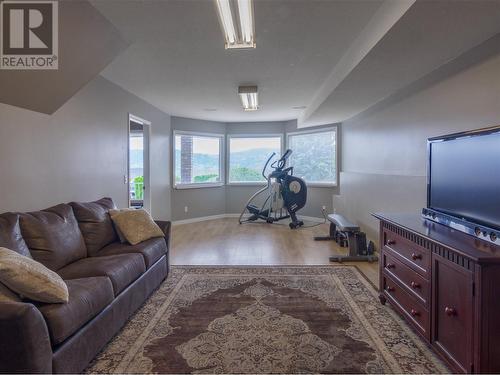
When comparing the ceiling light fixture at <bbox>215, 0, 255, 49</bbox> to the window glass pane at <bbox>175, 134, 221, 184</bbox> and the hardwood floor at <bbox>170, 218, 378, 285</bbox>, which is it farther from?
the window glass pane at <bbox>175, 134, 221, 184</bbox>

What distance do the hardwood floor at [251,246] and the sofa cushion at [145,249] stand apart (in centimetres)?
89

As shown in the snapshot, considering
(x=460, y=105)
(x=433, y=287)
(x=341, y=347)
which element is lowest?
(x=341, y=347)

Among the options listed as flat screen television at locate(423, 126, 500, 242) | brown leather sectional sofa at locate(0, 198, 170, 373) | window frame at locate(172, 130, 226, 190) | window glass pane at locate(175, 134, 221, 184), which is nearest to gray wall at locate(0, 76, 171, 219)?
brown leather sectional sofa at locate(0, 198, 170, 373)

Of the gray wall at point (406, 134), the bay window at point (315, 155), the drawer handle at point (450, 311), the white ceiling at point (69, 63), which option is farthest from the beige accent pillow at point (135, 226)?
the bay window at point (315, 155)

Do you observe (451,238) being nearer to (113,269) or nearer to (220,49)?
(113,269)

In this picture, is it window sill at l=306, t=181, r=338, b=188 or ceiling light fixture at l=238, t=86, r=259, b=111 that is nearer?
ceiling light fixture at l=238, t=86, r=259, b=111

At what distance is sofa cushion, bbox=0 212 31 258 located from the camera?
75.8 inches

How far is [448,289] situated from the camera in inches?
66.7

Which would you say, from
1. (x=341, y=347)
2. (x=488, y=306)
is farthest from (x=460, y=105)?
(x=341, y=347)

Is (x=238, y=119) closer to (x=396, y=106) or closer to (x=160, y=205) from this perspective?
(x=160, y=205)

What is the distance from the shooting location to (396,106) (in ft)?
12.3

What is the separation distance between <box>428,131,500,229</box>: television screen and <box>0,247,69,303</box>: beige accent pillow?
2401 millimetres

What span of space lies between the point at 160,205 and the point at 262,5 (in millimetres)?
4506

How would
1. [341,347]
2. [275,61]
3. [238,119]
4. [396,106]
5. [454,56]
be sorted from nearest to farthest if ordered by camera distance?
[341,347] → [454,56] → [275,61] → [396,106] → [238,119]
